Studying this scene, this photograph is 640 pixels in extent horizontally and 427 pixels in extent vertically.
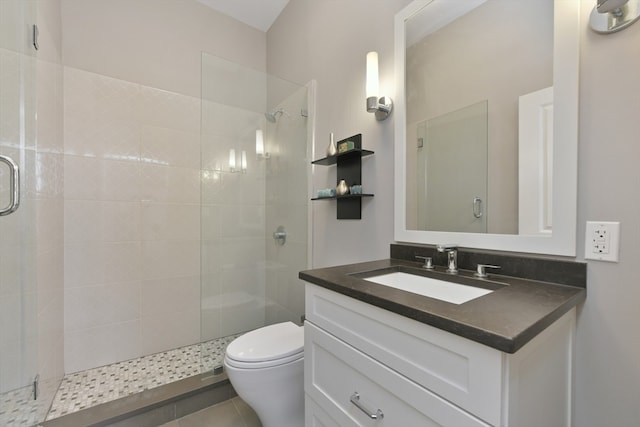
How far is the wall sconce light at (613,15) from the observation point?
0.75 meters

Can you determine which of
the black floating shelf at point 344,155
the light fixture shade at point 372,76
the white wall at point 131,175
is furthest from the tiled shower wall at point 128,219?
the light fixture shade at point 372,76

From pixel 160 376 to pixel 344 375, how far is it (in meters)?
1.51

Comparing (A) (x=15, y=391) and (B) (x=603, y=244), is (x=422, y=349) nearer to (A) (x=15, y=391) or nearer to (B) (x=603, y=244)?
(B) (x=603, y=244)

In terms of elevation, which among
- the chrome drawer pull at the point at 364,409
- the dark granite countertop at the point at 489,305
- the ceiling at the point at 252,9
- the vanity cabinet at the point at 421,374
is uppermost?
the ceiling at the point at 252,9

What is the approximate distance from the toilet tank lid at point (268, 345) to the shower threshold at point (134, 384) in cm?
48

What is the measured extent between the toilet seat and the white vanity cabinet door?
254 millimetres

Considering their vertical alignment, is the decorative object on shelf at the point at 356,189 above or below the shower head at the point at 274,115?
below

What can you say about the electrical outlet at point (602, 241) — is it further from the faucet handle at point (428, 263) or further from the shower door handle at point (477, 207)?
the faucet handle at point (428, 263)

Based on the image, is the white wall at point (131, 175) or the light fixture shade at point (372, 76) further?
the white wall at point (131, 175)

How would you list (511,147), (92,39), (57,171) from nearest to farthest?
(511,147), (57,171), (92,39)

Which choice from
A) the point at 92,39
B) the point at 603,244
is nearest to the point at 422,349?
the point at 603,244

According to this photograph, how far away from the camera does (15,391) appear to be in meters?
1.12

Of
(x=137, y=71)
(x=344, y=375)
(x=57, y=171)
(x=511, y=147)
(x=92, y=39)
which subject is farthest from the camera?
Answer: (x=137, y=71)

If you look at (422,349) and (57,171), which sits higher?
(57,171)
